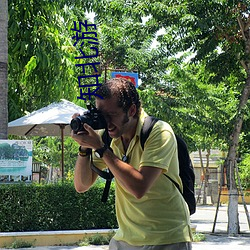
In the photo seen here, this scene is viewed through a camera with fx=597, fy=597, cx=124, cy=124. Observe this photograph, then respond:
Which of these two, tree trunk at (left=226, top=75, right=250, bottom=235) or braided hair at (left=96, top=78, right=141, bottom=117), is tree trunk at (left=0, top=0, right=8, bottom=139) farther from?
braided hair at (left=96, top=78, right=141, bottom=117)

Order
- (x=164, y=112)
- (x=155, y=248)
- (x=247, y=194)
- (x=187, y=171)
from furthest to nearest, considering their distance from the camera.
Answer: (x=247, y=194)
(x=164, y=112)
(x=187, y=171)
(x=155, y=248)

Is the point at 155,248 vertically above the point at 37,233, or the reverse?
the point at 155,248

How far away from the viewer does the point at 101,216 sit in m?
10.8

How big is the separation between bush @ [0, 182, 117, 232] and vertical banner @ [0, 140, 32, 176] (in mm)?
351

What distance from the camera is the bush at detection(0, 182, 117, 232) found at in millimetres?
10297

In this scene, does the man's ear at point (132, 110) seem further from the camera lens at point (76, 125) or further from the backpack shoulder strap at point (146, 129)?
the camera lens at point (76, 125)

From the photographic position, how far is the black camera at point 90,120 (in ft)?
8.63

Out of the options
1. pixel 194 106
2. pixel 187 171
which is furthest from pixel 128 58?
pixel 187 171

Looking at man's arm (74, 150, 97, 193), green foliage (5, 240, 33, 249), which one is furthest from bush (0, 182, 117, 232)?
man's arm (74, 150, 97, 193)

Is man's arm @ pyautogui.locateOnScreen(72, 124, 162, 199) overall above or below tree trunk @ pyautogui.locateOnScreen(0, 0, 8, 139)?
below

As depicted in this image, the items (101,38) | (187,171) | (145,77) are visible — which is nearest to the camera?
(187,171)

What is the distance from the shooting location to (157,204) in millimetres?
2674

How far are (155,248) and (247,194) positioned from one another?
27.1 meters

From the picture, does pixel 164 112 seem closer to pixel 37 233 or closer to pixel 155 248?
pixel 37 233
